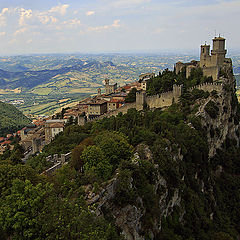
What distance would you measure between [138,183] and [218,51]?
33119mm

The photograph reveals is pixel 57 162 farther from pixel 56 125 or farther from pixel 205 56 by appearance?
pixel 205 56

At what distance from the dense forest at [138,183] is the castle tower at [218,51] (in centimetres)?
424

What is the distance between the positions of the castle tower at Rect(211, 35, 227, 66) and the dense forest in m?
4.24

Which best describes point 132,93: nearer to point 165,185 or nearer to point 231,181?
point 231,181

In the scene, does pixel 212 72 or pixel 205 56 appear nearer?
pixel 212 72

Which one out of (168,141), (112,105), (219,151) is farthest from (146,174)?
(112,105)

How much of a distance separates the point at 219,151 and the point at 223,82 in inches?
386

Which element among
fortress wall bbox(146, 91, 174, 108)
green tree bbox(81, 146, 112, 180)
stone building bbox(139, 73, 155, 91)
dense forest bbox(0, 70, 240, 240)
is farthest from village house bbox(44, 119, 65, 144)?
green tree bbox(81, 146, 112, 180)

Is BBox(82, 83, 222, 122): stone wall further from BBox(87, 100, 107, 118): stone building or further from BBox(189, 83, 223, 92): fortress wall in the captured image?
BBox(87, 100, 107, 118): stone building

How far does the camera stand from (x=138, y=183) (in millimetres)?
21656

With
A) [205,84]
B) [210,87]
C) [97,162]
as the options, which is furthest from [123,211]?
[205,84]

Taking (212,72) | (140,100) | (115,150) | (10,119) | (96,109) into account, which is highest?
(212,72)

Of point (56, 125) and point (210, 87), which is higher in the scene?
point (210, 87)

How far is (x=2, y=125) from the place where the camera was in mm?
102000
